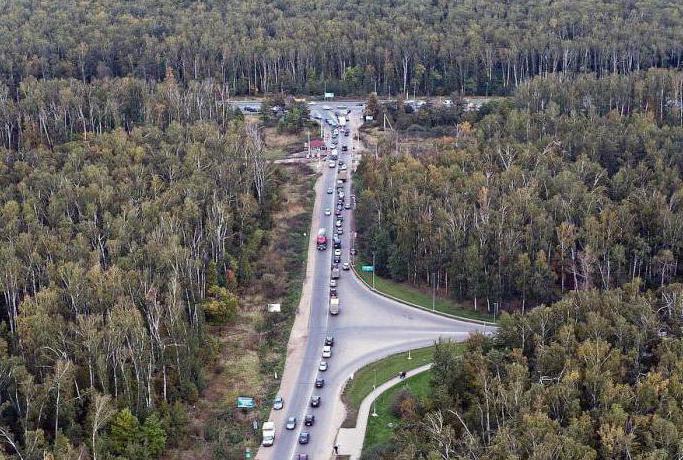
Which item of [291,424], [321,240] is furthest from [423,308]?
[291,424]

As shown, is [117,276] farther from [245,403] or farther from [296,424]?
[296,424]

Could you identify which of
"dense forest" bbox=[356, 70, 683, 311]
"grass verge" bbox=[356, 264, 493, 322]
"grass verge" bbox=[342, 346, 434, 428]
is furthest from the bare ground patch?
"dense forest" bbox=[356, 70, 683, 311]

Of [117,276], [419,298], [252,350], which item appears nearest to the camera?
[117,276]

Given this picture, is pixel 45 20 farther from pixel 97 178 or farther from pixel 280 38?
pixel 97 178

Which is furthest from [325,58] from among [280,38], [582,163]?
[582,163]

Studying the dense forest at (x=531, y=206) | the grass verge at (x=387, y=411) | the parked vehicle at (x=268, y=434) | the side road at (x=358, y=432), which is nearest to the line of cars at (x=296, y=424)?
the parked vehicle at (x=268, y=434)

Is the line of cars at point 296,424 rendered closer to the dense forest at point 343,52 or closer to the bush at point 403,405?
the bush at point 403,405

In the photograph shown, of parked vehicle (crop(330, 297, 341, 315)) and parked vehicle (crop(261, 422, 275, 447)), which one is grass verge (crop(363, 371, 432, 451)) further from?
parked vehicle (crop(330, 297, 341, 315))
